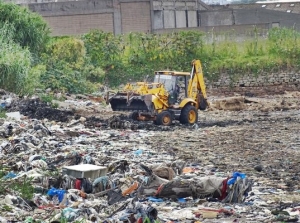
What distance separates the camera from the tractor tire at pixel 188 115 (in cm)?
2309

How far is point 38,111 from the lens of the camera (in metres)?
23.2

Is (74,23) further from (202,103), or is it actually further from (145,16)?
(202,103)

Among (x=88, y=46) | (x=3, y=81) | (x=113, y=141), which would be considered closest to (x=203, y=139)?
(x=113, y=141)

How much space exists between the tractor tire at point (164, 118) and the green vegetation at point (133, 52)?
9614 mm

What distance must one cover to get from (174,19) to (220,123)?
78.2 ft

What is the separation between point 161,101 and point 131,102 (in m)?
0.91

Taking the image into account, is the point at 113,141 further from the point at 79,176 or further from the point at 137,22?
the point at 137,22

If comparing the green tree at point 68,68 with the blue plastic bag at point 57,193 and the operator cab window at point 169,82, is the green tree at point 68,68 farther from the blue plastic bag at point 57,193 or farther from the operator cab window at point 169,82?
the blue plastic bag at point 57,193

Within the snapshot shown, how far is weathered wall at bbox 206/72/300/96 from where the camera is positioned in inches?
1390

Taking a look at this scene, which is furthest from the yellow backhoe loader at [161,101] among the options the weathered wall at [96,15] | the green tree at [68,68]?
the weathered wall at [96,15]

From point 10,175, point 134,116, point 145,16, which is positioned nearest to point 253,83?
point 145,16

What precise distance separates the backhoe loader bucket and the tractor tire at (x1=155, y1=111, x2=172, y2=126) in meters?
0.41

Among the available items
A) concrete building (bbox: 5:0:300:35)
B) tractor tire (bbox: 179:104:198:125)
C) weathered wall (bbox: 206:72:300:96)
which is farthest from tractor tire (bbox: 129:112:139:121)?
concrete building (bbox: 5:0:300:35)

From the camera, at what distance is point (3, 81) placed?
1059 inches
